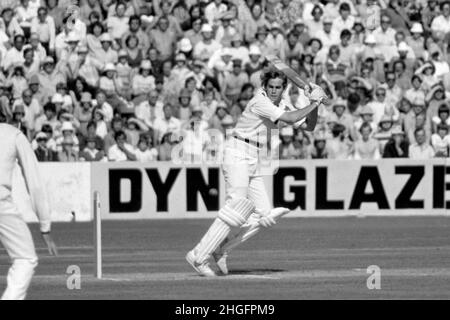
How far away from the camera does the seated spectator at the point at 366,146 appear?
27.1 m

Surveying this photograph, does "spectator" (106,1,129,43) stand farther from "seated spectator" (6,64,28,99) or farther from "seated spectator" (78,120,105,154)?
"seated spectator" (78,120,105,154)

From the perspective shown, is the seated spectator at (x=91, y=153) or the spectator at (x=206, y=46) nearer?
the seated spectator at (x=91, y=153)

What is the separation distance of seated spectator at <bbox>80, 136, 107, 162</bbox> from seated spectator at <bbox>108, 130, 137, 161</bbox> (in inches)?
7.4

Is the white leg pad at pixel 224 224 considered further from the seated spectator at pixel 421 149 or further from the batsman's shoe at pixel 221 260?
the seated spectator at pixel 421 149

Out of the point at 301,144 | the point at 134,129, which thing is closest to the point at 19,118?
the point at 134,129

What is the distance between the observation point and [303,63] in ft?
94.1

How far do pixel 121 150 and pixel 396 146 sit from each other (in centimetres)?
527

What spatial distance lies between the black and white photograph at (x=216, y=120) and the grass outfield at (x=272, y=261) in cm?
9

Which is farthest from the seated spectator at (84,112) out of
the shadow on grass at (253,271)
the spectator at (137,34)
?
the shadow on grass at (253,271)

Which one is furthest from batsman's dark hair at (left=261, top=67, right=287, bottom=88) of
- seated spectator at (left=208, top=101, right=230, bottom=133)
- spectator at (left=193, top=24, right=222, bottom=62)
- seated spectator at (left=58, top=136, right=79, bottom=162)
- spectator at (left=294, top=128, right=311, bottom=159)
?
spectator at (left=193, top=24, right=222, bottom=62)

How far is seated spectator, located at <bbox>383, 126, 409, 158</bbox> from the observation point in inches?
1066

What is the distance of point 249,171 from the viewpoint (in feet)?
48.8
